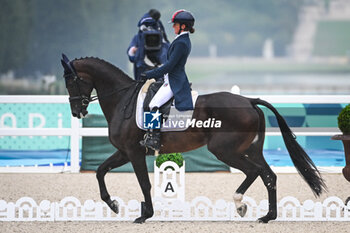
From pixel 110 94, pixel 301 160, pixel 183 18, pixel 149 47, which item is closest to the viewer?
pixel 183 18

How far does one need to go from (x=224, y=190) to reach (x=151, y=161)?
1766 mm

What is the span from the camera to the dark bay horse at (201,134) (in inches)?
228

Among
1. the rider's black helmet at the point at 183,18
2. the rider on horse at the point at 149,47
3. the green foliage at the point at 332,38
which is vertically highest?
the green foliage at the point at 332,38

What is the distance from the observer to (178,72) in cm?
579

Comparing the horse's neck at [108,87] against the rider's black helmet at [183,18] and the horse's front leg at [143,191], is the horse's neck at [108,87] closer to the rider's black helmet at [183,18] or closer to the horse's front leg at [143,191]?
the horse's front leg at [143,191]

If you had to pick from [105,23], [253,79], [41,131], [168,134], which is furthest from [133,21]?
[168,134]

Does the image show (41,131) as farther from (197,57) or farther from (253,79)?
(197,57)

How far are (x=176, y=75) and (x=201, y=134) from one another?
622 mm

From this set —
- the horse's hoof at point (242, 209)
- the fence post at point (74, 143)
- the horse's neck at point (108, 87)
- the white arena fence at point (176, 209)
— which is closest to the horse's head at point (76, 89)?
the horse's neck at point (108, 87)

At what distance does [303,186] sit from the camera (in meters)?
8.63

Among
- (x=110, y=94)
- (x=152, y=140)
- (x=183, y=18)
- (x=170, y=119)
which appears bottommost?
(x=152, y=140)

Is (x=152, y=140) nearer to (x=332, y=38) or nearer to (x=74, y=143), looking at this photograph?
(x=74, y=143)

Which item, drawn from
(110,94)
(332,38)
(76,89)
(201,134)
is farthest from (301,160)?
(332,38)

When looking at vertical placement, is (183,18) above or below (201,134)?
above
